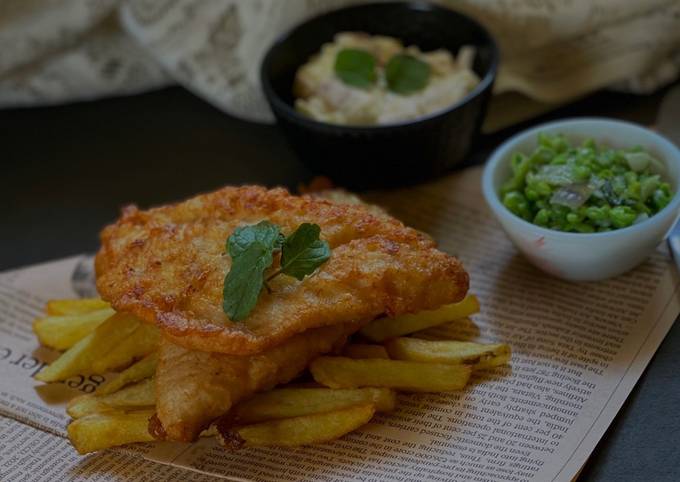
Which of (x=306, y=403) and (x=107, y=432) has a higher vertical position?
(x=306, y=403)

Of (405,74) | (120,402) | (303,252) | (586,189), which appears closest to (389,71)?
(405,74)

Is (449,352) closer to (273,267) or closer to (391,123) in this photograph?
(273,267)

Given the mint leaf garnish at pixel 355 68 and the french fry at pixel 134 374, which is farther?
the mint leaf garnish at pixel 355 68

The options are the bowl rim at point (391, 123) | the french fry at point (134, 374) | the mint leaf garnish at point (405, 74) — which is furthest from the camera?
the mint leaf garnish at point (405, 74)

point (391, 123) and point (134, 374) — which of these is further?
point (391, 123)

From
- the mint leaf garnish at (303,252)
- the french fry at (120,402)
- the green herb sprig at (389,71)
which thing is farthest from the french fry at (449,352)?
the green herb sprig at (389,71)

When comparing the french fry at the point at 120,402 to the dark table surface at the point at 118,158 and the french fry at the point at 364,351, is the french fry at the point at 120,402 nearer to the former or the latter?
the french fry at the point at 364,351
